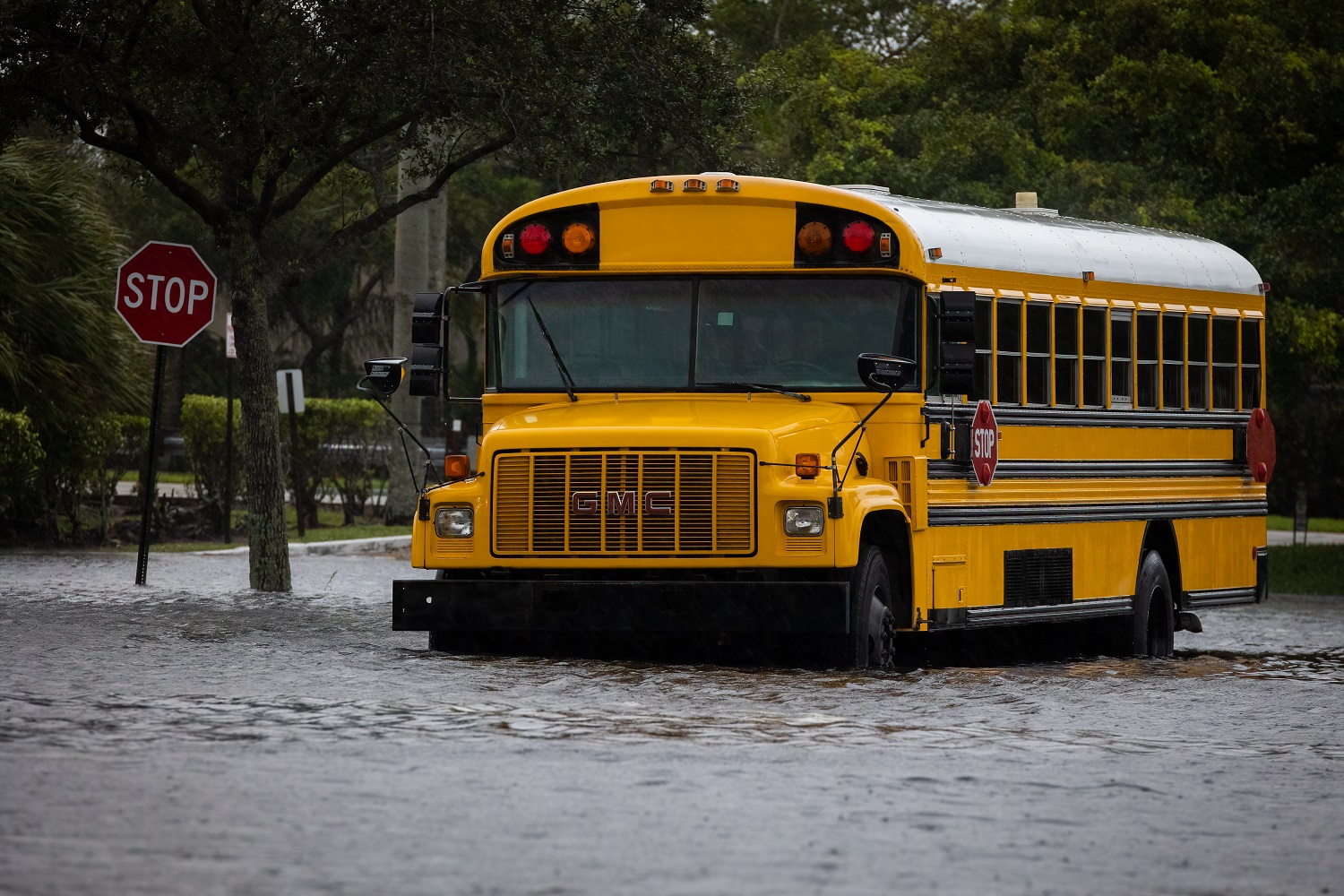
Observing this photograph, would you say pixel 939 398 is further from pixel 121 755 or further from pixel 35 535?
pixel 35 535

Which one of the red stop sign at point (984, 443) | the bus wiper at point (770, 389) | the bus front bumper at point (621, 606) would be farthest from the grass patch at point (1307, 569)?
the bus front bumper at point (621, 606)

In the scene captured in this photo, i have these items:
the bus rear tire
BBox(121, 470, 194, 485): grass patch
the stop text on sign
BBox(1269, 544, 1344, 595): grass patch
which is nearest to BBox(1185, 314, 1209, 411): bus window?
the bus rear tire

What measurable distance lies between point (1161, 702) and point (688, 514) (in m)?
2.55

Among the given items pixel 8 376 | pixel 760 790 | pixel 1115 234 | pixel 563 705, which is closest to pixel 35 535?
pixel 8 376

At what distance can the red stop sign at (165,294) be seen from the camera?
19281 mm

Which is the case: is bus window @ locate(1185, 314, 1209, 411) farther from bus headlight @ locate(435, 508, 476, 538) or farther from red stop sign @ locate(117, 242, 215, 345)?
red stop sign @ locate(117, 242, 215, 345)

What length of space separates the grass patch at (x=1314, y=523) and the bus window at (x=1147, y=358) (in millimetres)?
24518

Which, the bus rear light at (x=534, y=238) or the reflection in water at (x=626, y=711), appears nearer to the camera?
the reflection in water at (x=626, y=711)

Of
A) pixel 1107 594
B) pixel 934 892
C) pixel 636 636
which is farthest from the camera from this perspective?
pixel 1107 594

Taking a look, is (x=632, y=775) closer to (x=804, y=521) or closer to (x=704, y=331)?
(x=804, y=521)

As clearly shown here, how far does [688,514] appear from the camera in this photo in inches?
484

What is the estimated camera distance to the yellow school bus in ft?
40.2

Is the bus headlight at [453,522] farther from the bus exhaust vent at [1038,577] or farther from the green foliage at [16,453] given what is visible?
the green foliage at [16,453]

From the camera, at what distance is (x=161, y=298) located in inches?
766
